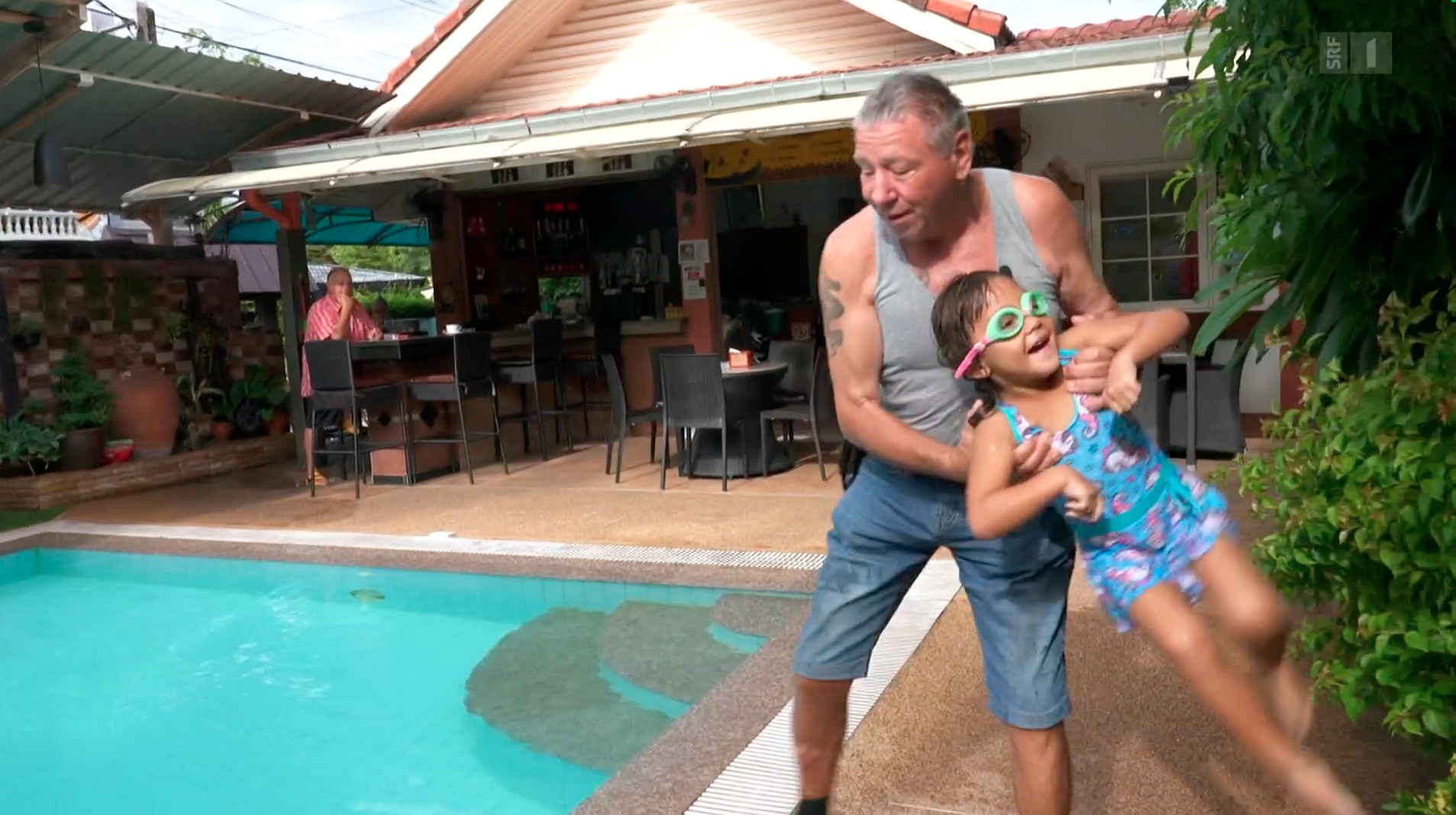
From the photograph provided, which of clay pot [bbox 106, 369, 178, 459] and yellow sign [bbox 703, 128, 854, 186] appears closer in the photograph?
yellow sign [bbox 703, 128, 854, 186]

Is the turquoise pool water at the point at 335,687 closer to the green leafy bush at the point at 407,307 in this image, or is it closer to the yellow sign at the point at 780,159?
the yellow sign at the point at 780,159

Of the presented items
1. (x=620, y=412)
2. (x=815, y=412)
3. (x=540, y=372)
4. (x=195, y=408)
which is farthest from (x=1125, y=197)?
(x=195, y=408)

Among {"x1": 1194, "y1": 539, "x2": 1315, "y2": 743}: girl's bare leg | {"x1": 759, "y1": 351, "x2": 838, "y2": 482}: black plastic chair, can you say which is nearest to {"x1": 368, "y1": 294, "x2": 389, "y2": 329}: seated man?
{"x1": 759, "y1": 351, "x2": 838, "y2": 482}: black plastic chair

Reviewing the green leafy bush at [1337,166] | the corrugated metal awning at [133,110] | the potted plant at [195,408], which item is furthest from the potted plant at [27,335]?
the green leafy bush at [1337,166]

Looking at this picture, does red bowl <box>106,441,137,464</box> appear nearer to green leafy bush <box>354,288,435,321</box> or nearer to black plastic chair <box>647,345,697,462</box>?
black plastic chair <box>647,345,697,462</box>

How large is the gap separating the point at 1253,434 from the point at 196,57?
7.86 m

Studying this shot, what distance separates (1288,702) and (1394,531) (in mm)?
364

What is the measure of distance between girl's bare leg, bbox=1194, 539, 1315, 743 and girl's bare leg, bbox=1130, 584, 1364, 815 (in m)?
0.07

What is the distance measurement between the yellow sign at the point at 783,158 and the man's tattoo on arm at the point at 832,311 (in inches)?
256

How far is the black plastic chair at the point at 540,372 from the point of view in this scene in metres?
8.69

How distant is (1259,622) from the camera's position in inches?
78.4

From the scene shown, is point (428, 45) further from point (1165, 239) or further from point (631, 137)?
point (1165, 239)

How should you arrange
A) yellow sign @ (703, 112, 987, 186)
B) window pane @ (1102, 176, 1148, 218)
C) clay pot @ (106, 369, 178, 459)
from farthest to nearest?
1. clay pot @ (106, 369, 178, 459)
2. yellow sign @ (703, 112, 987, 186)
3. window pane @ (1102, 176, 1148, 218)

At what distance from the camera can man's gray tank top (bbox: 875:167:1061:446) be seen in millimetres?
2150
